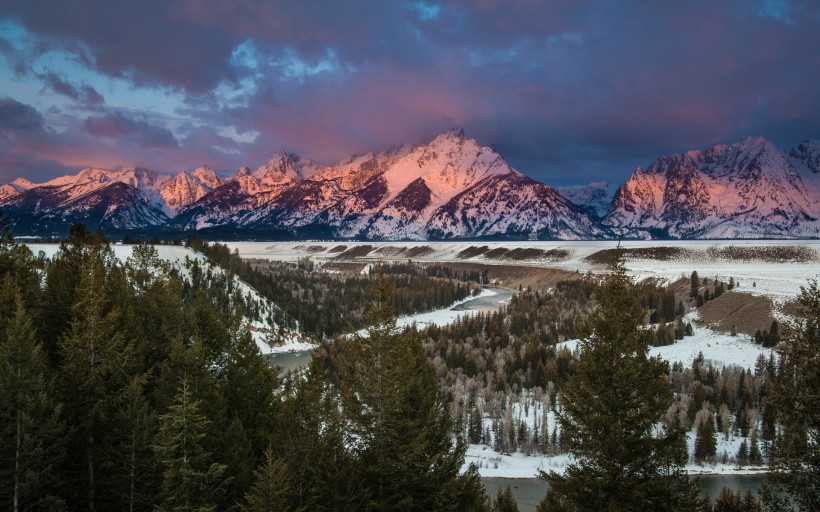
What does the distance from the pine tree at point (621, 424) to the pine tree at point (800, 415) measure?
8.84 ft

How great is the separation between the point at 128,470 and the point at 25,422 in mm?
4022

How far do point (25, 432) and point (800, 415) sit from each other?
84.7 ft

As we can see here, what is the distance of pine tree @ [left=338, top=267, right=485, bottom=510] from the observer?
18656mm

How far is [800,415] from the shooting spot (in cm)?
1568

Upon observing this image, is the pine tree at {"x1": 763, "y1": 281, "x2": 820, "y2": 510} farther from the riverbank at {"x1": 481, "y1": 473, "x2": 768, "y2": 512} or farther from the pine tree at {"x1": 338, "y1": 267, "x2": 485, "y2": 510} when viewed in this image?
the riverbank at {"x1": 481, "y1": 473, "x2": 768, "y2": 512}

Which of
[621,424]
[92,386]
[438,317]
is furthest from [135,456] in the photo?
[438,317]

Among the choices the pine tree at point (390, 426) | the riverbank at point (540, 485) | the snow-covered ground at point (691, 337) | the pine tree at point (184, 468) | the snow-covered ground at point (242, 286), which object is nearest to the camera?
the pine tree at point (184, 468)

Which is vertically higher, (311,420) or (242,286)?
(311,420)

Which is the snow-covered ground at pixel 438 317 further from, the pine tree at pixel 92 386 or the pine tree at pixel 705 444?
the pine tree at pixel 92 386

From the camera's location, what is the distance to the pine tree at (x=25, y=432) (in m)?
18.5

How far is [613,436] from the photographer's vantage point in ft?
53.4

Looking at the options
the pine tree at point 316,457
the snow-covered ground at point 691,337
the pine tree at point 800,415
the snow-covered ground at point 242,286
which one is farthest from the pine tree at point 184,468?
the snow-covered ground at point 242,286

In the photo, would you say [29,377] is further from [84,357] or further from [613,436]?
[613,436]

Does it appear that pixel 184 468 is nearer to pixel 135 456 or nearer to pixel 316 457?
pixel 316 457
